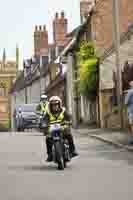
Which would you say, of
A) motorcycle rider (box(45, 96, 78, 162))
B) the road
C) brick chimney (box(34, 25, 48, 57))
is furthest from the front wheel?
brick chimney (box(34, 25, 48, 57))

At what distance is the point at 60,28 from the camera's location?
7512 centimetres

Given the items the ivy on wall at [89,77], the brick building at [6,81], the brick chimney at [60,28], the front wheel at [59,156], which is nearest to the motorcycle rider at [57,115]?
the front wheel at [59,156]

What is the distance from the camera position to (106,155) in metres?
17.3

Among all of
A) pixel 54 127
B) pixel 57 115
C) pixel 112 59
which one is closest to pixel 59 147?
pixel 54 127

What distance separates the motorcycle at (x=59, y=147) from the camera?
13562 mm

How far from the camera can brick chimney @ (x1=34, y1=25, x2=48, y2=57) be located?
8644cm

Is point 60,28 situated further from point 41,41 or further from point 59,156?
point 59,156

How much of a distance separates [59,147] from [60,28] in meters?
62.2

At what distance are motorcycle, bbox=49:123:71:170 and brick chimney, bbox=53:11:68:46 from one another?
60.9 m

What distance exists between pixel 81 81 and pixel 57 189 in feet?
96.6

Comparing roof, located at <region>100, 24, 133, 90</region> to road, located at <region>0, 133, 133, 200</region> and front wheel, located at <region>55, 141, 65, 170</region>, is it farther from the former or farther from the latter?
front wheel, located at <region>55, 141, 65, 170</region>

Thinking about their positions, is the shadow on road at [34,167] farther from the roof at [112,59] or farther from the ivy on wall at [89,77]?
the ivy on wall at [89,77]

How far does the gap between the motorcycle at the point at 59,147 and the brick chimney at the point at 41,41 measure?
7309 cm

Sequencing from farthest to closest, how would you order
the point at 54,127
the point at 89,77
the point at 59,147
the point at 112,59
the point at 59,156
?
1. the point at 89,77
2. the point at 112,59
3. the point at 54,127
4. the point at 59,147
5. the point at 59,156
